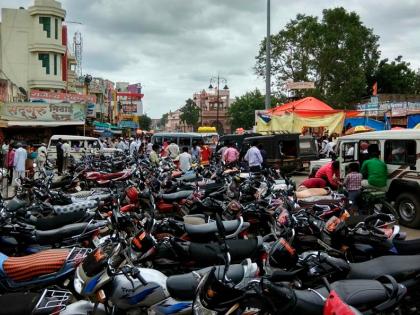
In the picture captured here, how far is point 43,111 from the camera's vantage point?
25.5 m

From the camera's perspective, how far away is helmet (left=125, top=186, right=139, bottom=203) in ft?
24.7

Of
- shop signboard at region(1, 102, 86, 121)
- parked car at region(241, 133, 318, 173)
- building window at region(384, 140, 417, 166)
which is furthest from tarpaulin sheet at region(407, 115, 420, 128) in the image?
shop signboard at region(1, 102, 86, 121)

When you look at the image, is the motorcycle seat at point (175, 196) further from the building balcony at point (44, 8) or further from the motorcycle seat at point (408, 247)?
the building balcony at point (44, 8)

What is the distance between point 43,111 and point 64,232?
2220 cm

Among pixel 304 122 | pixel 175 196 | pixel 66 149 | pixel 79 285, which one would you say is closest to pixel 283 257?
pixel 79 285

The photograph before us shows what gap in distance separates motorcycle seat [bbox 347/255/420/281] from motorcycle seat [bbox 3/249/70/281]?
2753 mm

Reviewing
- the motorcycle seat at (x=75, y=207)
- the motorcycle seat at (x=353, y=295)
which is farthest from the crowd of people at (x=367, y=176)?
the motorcycle seat at (x=353, y=295)

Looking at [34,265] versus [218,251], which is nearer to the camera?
[34,265]

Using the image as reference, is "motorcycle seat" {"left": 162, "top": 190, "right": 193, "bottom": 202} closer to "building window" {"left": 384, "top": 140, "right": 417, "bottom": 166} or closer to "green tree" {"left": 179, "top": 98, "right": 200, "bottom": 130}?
"building window" {"left": 384, "top": 140, "right": 417, "bottom": 166}

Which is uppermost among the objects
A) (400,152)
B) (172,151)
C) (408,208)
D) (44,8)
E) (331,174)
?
(44,8)

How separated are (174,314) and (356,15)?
4160 centimetres

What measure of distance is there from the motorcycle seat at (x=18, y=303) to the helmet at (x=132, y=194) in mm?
4353

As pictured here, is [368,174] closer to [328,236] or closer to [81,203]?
[328,236]

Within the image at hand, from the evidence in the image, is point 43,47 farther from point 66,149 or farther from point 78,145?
point 66,149
